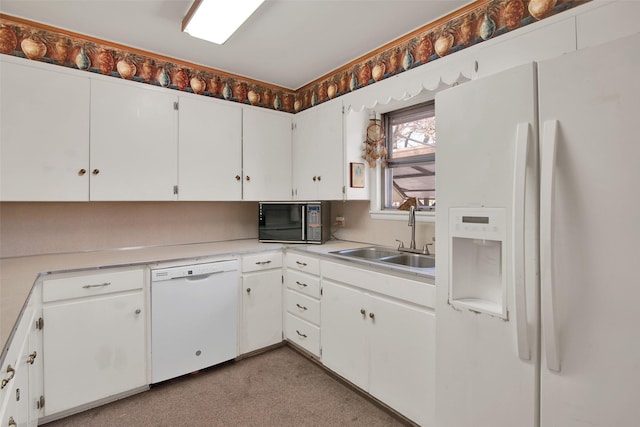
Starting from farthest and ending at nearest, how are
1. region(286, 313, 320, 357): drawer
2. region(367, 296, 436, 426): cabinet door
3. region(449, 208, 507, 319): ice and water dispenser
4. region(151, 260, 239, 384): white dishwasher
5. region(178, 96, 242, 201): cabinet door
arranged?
region(178, 96, 242, 201): cabinet door → region(286, 313, 320, 357): drawer → region(151, 260, 239, 384): white dishwasher → region(367, 296, 436, 426): cabinet door → region(449, 208, 507, 319): ice and water dispenser

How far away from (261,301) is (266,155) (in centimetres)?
136

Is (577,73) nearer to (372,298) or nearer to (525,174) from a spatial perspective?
(525,174)

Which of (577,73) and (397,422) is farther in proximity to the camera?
(397,422)

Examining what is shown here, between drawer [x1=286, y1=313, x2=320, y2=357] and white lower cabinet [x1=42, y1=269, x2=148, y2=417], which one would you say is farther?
drawer [x1=286, y1=313, x2=320, y2=357]

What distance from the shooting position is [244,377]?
7.85 ft

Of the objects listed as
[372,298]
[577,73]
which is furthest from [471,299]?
[577,73]

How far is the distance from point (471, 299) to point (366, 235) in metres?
1.56

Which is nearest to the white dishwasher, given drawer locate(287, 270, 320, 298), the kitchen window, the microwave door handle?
drawer locate(287, 270, 320, 298)

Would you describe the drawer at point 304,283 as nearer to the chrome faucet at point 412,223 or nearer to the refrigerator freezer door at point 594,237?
the chrome faucet at point 412,223

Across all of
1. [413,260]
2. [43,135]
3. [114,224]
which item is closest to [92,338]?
[114,224]

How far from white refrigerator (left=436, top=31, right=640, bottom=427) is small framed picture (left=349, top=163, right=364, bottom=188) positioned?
1291 millimetres

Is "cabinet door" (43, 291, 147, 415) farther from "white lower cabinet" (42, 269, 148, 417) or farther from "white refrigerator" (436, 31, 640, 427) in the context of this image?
"white refrigerator" (436, 31, 640, 427)

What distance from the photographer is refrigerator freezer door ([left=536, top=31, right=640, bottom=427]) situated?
95cm

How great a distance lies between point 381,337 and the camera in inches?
76.4
